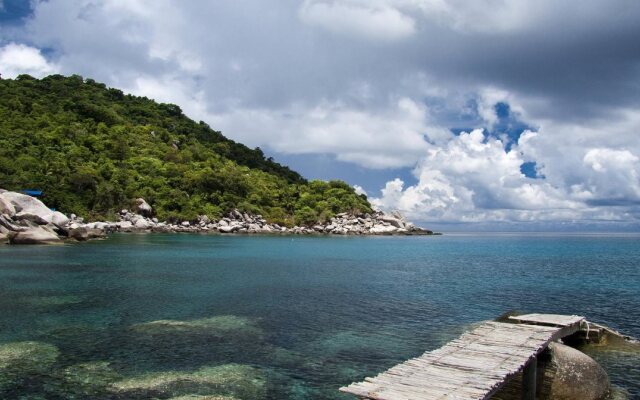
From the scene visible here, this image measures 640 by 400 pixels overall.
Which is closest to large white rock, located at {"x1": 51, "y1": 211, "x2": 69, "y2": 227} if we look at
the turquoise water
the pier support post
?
the turquoise water

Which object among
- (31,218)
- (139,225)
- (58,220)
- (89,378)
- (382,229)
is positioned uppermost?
(31,218)

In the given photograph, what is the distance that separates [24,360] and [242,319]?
9.98 metres

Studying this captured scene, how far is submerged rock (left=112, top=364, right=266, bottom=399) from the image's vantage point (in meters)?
14.0

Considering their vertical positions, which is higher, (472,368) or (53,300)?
(472,368)

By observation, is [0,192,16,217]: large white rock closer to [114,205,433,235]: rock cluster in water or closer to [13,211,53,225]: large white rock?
[13,211,53,225]: large white rock

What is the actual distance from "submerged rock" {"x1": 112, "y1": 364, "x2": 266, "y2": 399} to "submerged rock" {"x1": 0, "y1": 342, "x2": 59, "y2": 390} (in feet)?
10.8

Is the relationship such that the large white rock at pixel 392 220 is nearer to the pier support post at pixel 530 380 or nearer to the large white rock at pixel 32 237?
the large white rock at pixel 32 237

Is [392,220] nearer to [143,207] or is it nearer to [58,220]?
[143,207]

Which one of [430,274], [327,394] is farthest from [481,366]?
[430,274]

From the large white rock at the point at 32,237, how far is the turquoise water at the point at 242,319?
1164 cm

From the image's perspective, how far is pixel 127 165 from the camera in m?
122

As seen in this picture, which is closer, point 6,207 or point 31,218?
point 6,207

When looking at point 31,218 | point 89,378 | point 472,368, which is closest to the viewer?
point 472,368

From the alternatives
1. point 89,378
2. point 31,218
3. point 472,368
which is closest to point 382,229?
point 31,218
